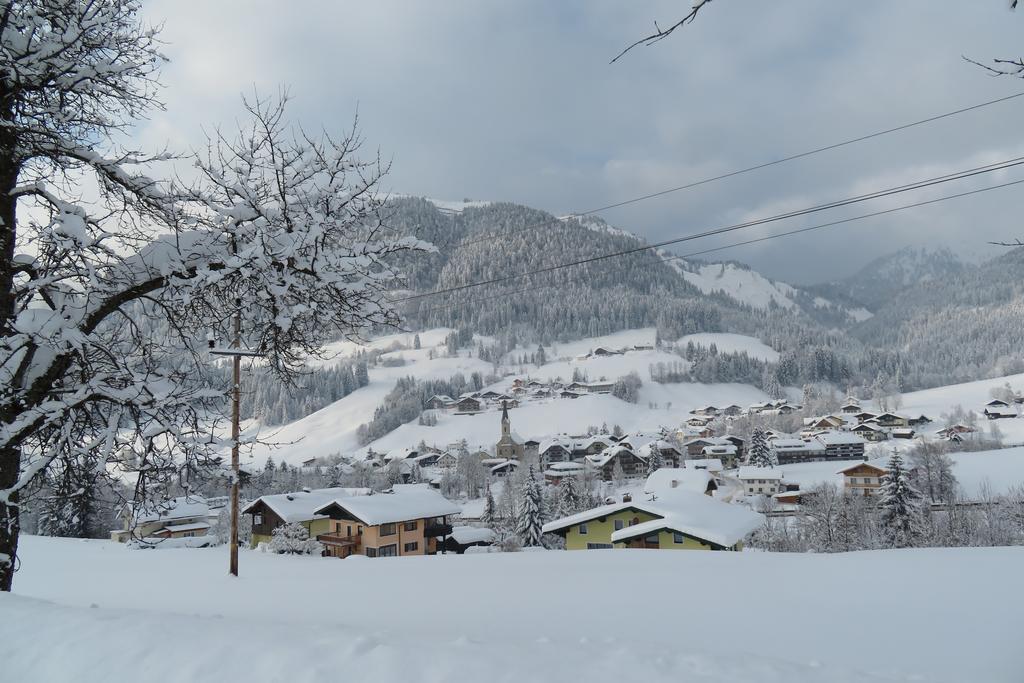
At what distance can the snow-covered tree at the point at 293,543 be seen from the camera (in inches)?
805

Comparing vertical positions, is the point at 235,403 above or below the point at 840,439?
above

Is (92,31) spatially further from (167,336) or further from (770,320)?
(770,320)

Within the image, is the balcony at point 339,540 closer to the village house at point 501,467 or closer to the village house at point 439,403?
the village house at point 501,467

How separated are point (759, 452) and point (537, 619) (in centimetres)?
5867

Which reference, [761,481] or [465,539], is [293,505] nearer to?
[465,539]

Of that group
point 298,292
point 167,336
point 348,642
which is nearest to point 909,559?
point 348,642

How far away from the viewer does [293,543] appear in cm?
2044

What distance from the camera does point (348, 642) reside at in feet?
10.1

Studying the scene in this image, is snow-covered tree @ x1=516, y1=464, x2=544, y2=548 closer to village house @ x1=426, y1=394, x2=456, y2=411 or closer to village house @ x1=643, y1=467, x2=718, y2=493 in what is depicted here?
village house @ x1=643, y1=467, x2=718, y2=493

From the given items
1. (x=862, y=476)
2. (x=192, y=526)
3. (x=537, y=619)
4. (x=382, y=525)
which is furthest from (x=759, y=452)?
(x=537, y=619)

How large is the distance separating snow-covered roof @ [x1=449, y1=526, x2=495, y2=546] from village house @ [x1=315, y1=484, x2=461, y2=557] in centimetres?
443

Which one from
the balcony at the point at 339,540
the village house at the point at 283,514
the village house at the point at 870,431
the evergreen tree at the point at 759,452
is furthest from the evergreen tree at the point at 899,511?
the village house at the point at 870,431

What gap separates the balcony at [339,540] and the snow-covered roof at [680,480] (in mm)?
18521

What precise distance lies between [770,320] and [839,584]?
201 metres
